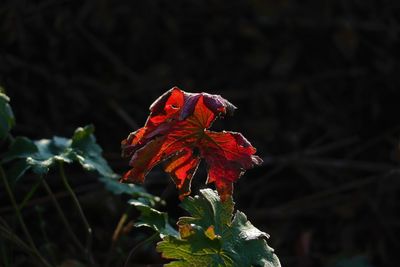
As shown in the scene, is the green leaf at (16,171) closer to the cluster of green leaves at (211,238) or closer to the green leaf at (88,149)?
the green leaf at (88,149)

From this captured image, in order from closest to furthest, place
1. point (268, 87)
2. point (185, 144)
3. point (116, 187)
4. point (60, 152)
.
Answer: point (185, 144) < point (60, 152) < point (116, 187) < point (268, 87)

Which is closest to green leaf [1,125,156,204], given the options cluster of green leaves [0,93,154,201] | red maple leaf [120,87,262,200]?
cluster of green leaves [0,93,154,201]

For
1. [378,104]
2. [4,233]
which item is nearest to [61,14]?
[4,233]

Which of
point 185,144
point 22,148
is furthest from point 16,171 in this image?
point 185,144

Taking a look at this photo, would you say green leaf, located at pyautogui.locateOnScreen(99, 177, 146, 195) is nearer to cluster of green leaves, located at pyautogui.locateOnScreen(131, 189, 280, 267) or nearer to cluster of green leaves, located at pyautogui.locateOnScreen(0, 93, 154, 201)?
cluster of green leaves, located at pyautogui.locateOnScreen(0, 93, 154, 201)

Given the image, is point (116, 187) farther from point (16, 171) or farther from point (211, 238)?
point (211, 238)

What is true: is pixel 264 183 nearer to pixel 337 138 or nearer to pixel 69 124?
pixel 337 138

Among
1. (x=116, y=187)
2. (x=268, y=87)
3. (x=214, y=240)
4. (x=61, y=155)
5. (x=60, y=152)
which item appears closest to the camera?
(x=214, y=240)
